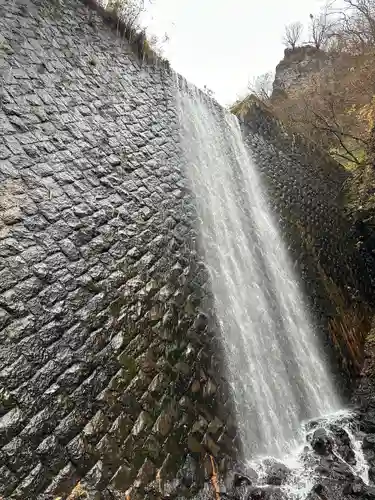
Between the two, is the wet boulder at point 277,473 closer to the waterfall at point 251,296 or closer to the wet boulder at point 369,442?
the waterfall at point 251,296

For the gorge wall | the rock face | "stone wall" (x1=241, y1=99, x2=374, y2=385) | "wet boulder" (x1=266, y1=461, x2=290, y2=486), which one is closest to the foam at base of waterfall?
"wet boulder" (x1=266, y1=461, x2=290, y2=486)

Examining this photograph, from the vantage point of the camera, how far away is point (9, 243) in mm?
3002

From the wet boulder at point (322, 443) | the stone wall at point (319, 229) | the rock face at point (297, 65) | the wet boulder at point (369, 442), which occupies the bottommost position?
the wet boulder at point (322, 443)

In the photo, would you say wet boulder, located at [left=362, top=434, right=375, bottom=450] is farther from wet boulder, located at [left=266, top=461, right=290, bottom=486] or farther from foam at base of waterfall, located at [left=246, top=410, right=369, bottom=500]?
wet boulder, located at [left=266, top=461, right=290, bottom=486]

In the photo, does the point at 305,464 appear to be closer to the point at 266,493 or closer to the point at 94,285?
the point at 266,493

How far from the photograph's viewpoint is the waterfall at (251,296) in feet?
13.9

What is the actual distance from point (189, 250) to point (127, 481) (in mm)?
2807

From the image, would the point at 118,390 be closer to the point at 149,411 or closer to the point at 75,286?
the point at 149,411

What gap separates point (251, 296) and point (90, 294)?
2.83 metres

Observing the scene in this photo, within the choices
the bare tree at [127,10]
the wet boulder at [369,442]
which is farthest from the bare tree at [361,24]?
the wet boulder at [369,442]

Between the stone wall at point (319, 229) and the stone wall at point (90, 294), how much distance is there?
3204mm

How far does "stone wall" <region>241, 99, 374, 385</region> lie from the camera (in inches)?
263

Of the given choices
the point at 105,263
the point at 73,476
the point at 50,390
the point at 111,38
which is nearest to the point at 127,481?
the point at 73,476

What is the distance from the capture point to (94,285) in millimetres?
3375
